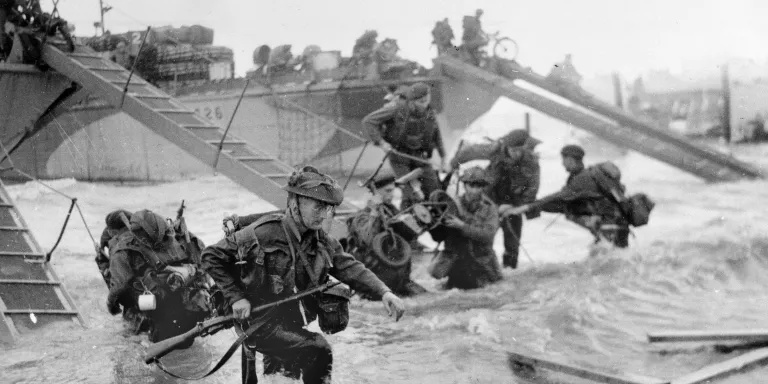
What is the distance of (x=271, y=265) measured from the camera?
479cm

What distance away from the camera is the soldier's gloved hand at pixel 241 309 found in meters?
4.59

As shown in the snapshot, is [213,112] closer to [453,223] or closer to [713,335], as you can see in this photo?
[453,223]

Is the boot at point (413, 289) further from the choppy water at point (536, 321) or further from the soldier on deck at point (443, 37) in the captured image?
the soldier on deck at point (443, 37)

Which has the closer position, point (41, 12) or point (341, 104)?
point (41, 12)

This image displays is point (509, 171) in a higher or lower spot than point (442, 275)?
higher

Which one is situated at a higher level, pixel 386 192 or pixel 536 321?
pixel 386 192

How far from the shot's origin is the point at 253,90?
19953 mm

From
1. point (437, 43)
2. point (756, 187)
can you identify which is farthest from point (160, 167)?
point (756, 187)

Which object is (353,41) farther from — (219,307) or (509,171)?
(219,307)

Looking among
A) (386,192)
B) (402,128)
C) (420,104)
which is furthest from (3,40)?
(386,192)

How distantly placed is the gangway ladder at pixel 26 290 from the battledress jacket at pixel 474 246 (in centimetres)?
389

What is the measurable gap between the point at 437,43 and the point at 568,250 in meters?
7.06

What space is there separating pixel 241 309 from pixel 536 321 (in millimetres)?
4209

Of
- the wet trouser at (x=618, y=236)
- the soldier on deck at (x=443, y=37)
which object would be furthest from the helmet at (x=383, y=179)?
the soldier on deck at (x=443, y=37)
